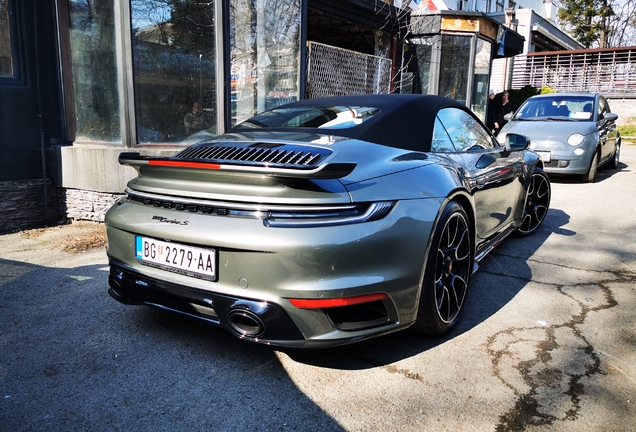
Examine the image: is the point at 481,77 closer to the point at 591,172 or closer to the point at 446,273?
the point at 591,172

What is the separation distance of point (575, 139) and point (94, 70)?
287 inches

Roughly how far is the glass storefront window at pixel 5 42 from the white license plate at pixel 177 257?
4170mm

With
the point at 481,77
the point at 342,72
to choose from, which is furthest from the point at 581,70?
the point at 342,72

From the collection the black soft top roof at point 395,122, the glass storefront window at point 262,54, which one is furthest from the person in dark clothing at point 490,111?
the black soft top roof at point 395,122

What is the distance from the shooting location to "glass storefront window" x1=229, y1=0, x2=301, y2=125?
676 cm

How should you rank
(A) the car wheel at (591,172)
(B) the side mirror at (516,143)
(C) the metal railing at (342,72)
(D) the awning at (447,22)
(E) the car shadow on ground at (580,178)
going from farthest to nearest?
(D) the awning at (447,22), (E) the car shadow on ground at (580,178), (C) the metal railing at (342,72), (A) the car wheel at (591,172), (B) the side mirror at (516,143)

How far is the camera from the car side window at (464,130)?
343 cm

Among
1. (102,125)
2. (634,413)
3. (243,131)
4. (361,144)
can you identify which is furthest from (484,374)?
(102,125)

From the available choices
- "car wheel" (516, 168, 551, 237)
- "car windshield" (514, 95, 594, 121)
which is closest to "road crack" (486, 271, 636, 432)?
"car wheel" (516, 168, 551, 237)

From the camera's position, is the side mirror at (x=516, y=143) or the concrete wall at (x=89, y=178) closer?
the side mirror at (x=516, y=143)

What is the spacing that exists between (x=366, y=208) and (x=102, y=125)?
4610 millimetres

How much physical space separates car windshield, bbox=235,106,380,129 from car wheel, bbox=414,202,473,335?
2.61 ft

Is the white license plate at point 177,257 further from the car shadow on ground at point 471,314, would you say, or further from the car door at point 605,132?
the car door at point 605,132

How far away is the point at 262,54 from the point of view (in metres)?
7.33
